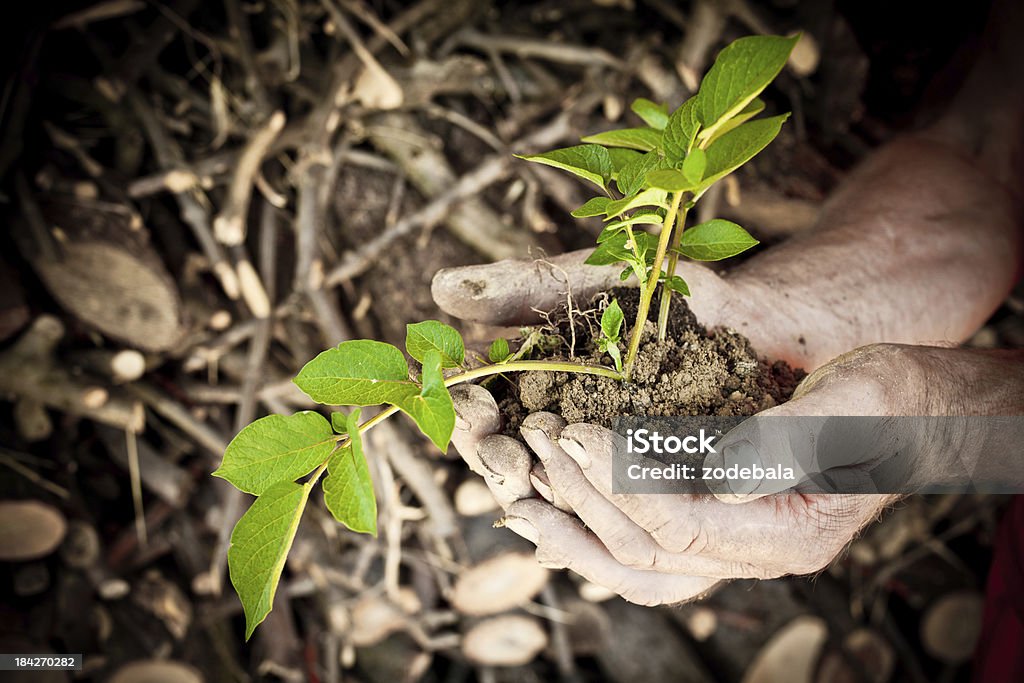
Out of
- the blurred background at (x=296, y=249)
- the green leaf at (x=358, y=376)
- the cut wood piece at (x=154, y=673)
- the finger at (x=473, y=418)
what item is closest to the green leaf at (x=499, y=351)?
the finger at (x=473, y=418)

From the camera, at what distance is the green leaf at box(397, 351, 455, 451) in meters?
0.66

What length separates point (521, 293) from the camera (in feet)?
3.19

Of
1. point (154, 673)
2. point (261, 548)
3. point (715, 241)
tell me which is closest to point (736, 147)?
point (715, 241)

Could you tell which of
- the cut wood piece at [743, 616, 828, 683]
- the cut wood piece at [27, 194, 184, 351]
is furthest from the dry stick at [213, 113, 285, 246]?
the cut wood piece at [743, 616, 828, 683]

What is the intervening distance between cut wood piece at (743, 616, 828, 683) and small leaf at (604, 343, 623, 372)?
1492 mm

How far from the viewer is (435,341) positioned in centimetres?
79

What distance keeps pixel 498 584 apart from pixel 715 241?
1.12 m

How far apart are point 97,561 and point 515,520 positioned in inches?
46.4

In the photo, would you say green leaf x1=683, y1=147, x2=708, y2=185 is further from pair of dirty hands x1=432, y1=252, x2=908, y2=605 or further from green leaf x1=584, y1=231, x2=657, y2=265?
pair of dirty hands x1=432, y1=252, x2=908, y2=605

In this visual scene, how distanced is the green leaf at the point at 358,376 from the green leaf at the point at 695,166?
323 mm

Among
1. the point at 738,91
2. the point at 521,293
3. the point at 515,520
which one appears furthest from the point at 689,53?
the point at 515,520

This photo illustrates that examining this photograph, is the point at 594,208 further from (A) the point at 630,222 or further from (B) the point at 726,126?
(B) the point at 726,126

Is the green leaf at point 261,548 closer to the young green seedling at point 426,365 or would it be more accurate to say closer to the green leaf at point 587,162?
the young green seedling at point 426,365

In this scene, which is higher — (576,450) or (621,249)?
(621,249)
